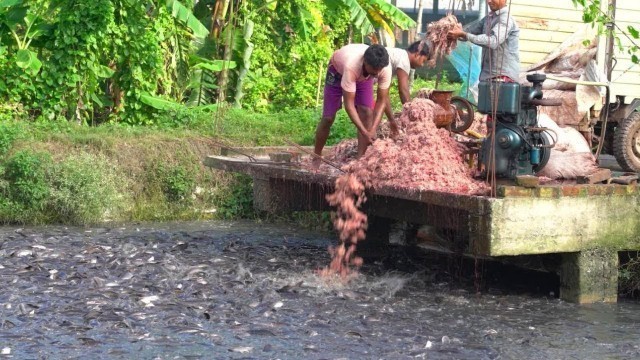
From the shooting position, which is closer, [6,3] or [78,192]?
[78,192]

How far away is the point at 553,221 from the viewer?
27.3 ft

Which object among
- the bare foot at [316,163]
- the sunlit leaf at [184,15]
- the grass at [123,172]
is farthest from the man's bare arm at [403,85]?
the sunlit leaf at [184,15]

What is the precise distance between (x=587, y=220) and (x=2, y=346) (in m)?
4.62

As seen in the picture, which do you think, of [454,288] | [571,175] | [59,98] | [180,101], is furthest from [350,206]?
[180,101]

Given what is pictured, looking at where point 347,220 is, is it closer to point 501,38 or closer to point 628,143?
point 501,38

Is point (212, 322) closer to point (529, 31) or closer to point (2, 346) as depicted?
point (2, 346)


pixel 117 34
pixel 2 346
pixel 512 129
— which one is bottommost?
pixel 2 346

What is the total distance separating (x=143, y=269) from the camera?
31.6ft

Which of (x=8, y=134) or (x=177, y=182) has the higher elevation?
(x=8, y=134)

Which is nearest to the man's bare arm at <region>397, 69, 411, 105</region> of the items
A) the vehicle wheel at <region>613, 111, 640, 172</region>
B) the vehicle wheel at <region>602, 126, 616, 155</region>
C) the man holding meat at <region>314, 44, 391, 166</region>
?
the man holding meat at <region>314, 44, 391, 166</region>

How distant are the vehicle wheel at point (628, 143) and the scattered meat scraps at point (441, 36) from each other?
2439mm

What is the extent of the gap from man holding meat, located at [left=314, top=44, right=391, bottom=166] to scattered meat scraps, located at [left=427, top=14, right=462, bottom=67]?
2.30 feet

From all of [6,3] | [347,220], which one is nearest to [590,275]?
[347,220]

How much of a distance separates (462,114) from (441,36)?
98 cm
